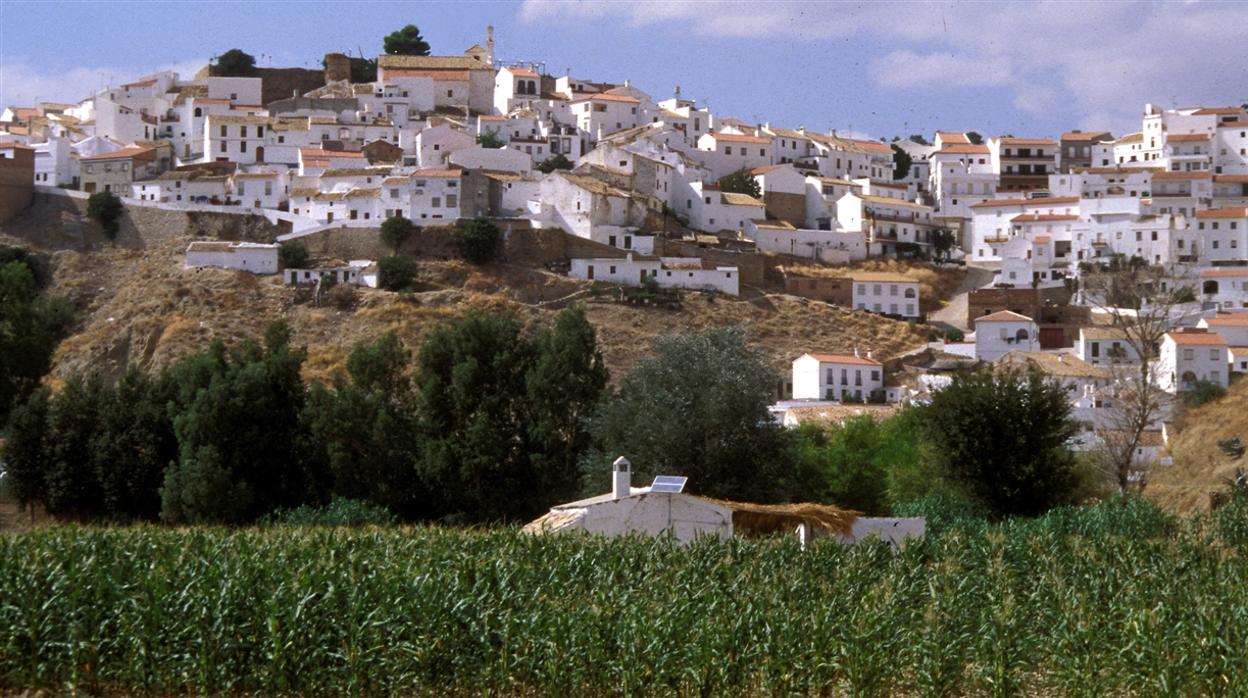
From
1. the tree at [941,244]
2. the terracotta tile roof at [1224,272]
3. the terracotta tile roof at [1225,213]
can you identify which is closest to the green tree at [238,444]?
the tree at [941,244]

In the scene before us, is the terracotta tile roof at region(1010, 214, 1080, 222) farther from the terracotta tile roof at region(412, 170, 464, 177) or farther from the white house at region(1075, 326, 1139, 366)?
the terracotta tile roof at region(412, 170, 464, 177)

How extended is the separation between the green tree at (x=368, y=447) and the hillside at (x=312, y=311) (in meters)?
13.4

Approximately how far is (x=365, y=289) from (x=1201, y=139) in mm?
37578

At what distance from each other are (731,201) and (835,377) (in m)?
14.6

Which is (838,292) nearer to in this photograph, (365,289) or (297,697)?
(365,289)

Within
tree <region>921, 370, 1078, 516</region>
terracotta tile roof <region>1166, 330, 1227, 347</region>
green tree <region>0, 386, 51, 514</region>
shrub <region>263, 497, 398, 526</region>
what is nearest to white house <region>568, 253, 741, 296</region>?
terracotta tile roof <region>1166, 330, 1227, 347</region>

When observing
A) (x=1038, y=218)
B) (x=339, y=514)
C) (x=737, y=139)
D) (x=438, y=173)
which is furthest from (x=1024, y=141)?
(x=339, y=514)

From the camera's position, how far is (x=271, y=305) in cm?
5044

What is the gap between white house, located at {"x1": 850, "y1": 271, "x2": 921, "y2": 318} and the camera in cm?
5634

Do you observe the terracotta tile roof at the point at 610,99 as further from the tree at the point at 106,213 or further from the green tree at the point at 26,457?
the green tree at the point at 26,457

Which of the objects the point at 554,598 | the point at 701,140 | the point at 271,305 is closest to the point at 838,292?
the point at 701,140

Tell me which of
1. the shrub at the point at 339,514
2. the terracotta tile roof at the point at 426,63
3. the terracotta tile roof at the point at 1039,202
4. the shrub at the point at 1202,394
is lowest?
the shrub at the point at 339,514

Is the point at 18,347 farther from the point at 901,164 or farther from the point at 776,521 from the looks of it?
the point at 901,164

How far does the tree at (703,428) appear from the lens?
94.6ft
